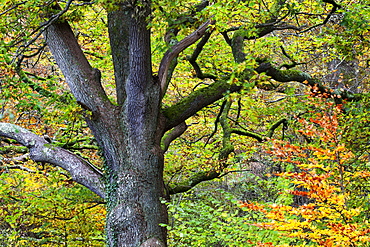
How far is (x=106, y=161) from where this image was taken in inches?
191

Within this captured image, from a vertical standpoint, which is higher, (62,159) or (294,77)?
(294,77)

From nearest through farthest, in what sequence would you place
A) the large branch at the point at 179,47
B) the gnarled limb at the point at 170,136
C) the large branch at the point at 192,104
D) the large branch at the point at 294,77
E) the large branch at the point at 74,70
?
the large branch at the point at 179,47
the large branch at the point at 74,70
the large branch at the point at 192,104
the gnarled limb at the point at 170,136
the large branch at the point at 294,77

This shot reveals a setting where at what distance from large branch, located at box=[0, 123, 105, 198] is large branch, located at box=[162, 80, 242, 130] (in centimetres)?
125

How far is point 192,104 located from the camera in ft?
17.0

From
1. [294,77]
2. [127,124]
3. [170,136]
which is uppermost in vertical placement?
[294,77]

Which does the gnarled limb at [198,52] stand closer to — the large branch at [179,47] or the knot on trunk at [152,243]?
the large branch at [179,47]

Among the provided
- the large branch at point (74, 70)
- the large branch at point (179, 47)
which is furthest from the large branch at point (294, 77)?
the large branch at point (74, 70)

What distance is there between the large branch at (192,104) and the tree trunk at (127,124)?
19 centimetres

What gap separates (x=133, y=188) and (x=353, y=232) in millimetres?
2559

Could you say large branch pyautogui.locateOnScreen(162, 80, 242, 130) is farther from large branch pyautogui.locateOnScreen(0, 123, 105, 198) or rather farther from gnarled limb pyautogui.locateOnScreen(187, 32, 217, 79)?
large branch pyautogui.locateOnScreen(0, 123, 105, 198)

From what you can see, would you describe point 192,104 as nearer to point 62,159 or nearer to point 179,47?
point 179,47

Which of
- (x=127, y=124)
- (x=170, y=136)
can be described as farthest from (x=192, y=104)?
(x=127, y=124)

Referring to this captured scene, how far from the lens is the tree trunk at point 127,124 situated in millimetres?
4477

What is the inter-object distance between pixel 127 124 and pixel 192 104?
1.01 m
